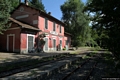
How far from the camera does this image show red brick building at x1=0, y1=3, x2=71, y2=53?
1709 cm

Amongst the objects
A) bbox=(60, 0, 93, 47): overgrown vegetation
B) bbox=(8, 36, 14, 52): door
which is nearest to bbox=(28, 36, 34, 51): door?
bbox=(8, 36, 14, 52): door

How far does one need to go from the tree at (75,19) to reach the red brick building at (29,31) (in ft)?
40.9

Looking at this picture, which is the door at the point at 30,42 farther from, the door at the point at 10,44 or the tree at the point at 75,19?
the tree at the point at 75,19

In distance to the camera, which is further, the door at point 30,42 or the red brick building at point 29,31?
the door at point 30,42

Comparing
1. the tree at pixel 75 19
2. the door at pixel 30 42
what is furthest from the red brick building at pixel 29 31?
the tree at pixel 75 19

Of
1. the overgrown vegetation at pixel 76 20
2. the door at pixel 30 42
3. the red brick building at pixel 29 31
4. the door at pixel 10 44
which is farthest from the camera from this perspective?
the overgrown vegetation at pixel 76 20

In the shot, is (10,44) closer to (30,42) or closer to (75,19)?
(30,42)

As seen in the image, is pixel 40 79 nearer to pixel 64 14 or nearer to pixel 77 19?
pixel 77 19

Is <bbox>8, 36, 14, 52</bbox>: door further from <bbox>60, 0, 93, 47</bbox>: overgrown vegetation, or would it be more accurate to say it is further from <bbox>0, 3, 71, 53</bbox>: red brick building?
<bbox>60, 0, 93, 47</bbox>: overgrown vegetation

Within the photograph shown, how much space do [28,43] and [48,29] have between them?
5.60m

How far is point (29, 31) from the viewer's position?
1795 cm

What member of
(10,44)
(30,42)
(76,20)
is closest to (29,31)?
(30,42)

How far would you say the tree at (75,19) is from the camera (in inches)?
1488

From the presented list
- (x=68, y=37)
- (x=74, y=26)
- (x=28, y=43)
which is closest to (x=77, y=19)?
(x=74, y=26)
